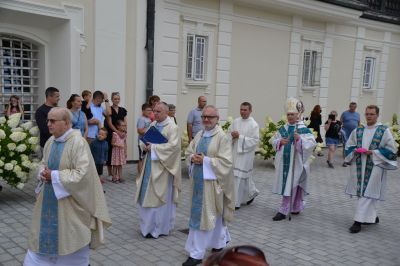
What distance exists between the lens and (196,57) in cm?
1162

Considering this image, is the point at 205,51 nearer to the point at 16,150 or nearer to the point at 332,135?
the point at 332,135

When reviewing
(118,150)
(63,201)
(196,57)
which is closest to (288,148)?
(118,150)

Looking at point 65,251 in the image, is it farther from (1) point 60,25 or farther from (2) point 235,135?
(1) point 60,25

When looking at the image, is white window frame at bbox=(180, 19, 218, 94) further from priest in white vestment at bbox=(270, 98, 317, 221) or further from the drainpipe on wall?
priest in white vestment at bbox=(270, 98, 317, 221)

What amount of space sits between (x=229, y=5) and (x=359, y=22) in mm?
6641

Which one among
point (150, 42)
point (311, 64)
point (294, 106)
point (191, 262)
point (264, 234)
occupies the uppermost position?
point (150, 42)

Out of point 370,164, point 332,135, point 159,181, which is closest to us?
point 159,181

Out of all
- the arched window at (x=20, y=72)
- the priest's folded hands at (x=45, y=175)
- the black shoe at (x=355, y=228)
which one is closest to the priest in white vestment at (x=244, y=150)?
the black shoe at (x=355, y=228)

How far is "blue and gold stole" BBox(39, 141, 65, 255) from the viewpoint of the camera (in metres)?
3.65

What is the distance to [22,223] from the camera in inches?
228

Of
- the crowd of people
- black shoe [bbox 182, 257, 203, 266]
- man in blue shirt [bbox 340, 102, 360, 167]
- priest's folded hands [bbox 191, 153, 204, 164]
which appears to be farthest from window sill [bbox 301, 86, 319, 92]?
black shoe [bbox 182, 257, 203, 266]

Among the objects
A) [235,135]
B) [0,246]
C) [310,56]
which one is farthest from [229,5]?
[0,246]

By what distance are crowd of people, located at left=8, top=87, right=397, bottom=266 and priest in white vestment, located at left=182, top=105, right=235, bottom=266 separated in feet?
0.04

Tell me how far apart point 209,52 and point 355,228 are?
6936 millimetres
